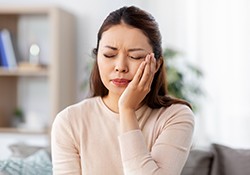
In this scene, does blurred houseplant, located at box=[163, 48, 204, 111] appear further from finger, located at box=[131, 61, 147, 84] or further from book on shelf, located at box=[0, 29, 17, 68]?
finger, located at box=[131, 61, 147, 84]

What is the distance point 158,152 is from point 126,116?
0.44 feet

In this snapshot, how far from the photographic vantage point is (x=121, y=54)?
1455 mm

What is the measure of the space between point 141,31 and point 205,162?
0.96m

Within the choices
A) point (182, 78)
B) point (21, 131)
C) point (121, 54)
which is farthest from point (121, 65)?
point (21, 131)

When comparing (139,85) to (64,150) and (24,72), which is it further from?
(24,72)

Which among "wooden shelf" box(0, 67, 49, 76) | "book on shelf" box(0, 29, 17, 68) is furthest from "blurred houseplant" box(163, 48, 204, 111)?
"book on shelf" box(0, 29, 17, 68)

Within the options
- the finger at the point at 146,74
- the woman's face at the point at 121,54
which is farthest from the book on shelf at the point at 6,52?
the finger at the point at 146,74

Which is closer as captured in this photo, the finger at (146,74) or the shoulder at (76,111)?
the finger at (146,74)

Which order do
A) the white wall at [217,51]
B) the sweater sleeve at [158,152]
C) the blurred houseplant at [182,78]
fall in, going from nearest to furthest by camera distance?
the sweater sleeve at [158,152] < the blurred houseplant at [182,78] < the white wall at [217,51]

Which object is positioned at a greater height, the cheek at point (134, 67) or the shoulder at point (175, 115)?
the cheek at point (134, 67)

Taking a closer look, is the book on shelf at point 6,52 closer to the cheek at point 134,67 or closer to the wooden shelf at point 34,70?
the wooden shelf at point 34,70

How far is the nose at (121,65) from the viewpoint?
144 cm

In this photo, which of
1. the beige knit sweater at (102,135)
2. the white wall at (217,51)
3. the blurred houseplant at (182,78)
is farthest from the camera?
the white wall at (217,51)

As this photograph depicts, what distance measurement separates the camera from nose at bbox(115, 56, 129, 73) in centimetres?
144
